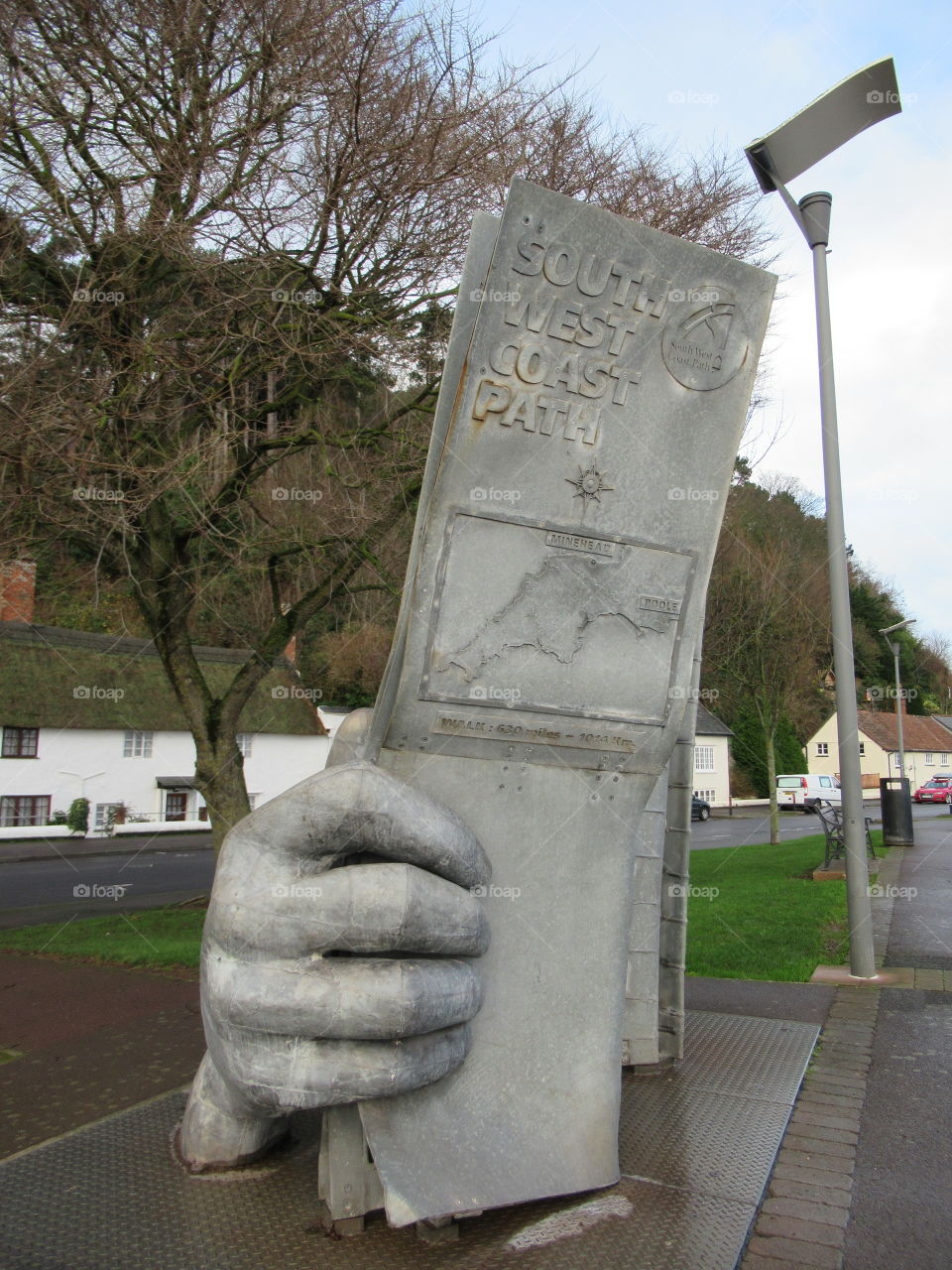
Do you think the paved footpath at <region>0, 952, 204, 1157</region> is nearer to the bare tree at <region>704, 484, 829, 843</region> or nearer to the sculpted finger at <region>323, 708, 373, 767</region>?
the sculpted finger at <region>323, 708, 373, 767</region>

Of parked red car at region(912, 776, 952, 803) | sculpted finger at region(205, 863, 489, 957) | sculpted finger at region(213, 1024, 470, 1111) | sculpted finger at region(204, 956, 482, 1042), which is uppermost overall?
sculpted finger at region(205, 863, 489, 957)

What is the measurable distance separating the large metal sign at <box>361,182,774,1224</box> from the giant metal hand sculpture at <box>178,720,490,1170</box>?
1.10ft

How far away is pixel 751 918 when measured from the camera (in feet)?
32.0

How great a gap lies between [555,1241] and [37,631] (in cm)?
2636

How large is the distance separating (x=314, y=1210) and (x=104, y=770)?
89.5 ft

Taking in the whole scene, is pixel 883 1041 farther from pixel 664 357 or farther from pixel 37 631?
pixel 37 631

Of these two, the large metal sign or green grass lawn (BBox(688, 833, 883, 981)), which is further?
green grass lawn (BBox(688, 833, 883, 981))

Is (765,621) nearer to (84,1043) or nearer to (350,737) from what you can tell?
(84,1043)

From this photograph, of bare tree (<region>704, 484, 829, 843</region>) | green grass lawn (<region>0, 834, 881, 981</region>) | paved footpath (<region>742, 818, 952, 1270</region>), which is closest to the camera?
paved footpath (<region>742, 818, 952, 1270</region>)

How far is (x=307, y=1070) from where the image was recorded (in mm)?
2572

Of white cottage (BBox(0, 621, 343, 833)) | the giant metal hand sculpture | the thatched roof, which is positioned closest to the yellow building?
the thatched roof

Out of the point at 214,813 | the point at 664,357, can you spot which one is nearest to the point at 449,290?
the point at 214,813

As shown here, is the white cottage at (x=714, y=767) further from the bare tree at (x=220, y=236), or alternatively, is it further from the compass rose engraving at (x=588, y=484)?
the compass rose engraving at (x=588, y=484)

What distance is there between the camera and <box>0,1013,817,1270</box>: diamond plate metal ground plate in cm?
280
